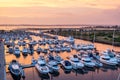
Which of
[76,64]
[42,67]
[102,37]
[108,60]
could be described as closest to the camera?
[42,67]

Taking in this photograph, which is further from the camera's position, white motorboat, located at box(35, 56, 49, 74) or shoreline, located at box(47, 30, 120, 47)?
shoreline, located at box(47, 30, 120, 47)

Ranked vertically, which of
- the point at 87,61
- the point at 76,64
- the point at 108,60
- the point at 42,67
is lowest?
the point at 108,60

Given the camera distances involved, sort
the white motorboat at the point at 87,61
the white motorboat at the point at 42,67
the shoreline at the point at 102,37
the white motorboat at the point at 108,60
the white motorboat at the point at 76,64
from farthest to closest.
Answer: the shoreline at the point at 102,37
the white motorboat at the point at 108,60
the white motorboat at the point at 87,61
the white motorboat at the point at 76,64
the white motorboat at the point at 42,67

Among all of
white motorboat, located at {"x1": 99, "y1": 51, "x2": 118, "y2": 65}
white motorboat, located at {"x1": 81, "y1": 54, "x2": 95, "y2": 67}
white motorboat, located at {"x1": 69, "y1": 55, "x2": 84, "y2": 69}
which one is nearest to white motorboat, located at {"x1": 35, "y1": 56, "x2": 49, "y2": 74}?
white motorboat, located at {"x1": 69, "y1": 55, "x2": 84, "y2": 69}

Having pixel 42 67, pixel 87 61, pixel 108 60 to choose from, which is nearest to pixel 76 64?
pixel 87 61

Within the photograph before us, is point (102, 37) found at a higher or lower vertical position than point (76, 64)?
lower

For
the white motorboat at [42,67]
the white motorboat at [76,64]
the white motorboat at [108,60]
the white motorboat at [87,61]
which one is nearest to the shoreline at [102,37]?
the white motorboat at [108,60]

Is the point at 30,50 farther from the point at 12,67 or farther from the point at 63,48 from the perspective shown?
the point at 12,67

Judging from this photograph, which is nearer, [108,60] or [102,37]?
[108,60]

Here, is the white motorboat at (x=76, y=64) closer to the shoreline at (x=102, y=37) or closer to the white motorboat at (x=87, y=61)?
the white motorboat at (x=87, y=61)

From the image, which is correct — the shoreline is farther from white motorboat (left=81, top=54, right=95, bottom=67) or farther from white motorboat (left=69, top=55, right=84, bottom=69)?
white motorboat (left=69, top=55, right=84, bottom=69)

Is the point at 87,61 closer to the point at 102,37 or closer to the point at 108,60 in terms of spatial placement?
the point at 108,60

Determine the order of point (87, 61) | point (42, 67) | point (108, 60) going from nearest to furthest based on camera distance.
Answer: point (42, 67) → point (87, 61) → point (108, 60)

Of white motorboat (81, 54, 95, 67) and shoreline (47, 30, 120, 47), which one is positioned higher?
white motorboat (81, 54, 95, 67)
